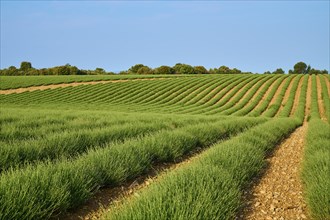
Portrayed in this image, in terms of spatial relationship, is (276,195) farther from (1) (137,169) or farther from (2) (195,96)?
(2) (195,96)

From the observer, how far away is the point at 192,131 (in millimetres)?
9336

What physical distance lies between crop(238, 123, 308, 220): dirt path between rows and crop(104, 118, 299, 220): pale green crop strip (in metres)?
0.22

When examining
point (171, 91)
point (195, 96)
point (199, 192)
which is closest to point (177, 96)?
point (195, 96)

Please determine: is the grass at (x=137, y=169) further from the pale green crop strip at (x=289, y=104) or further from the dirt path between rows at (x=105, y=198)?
the pale green crop strip at (x=289, y=104)

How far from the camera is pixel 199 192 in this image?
329 cm

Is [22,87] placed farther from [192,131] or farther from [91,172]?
[91,172]

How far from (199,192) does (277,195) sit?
7.01 ft

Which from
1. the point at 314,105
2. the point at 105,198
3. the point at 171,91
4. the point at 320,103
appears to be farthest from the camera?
the point at 171,91

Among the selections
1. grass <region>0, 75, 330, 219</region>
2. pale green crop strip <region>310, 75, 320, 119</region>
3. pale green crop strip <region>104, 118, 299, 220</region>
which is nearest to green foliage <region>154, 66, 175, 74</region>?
pale green crop strip <region>310, 75, 320, 119</region>

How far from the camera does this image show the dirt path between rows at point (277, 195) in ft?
13.0

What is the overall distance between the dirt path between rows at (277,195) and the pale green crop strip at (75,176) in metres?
2.13

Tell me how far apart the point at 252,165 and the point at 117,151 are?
282 cm

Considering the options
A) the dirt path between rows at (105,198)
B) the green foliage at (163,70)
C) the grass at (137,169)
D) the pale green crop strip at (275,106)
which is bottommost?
the pale green crop strip at (275,106)

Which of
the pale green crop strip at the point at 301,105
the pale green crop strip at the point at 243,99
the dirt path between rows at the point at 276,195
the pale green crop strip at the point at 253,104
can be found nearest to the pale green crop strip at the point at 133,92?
the pale green crop strip at the point at 243,99
